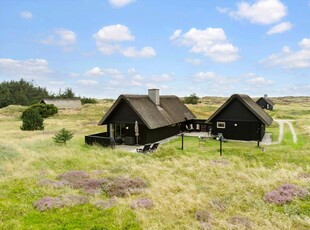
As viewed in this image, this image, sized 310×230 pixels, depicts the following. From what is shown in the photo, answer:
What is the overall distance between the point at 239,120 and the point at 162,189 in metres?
17.4

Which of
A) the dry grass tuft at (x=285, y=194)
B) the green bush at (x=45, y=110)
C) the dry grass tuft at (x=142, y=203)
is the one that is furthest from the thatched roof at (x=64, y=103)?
the dry grass tuft at (x=285, y=194)

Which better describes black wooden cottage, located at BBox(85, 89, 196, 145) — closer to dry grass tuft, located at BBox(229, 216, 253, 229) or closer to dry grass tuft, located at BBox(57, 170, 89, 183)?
dry grass tuft, located at BBox(57, 170, 89, 183)

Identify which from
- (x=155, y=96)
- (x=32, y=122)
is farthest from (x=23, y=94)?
(x=155, y=96)

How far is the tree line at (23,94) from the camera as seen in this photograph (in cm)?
9238

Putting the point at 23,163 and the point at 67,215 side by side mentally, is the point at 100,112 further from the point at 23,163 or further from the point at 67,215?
the point at 67,215

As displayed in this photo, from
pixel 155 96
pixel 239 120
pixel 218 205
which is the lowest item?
pixel 218 205

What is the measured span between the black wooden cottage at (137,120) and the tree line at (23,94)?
6445 centimetres

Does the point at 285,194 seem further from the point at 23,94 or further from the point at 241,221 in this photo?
the point at 23,94

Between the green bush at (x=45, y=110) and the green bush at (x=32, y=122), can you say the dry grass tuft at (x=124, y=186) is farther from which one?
the green bush at (x=45, y=110)

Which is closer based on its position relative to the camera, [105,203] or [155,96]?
[105,203]

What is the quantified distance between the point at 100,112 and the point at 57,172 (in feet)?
160

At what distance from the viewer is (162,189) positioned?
12.4 metres

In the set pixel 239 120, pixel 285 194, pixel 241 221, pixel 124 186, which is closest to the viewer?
pixel 241 221

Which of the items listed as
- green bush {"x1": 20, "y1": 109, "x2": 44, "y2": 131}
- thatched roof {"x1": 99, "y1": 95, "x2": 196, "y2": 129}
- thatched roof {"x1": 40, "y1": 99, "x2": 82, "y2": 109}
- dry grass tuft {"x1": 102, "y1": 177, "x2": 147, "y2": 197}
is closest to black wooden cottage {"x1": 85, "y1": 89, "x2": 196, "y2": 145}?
thatched roof {"x1": 99, "y1": 95, "x2": 196, "y2": 129}
